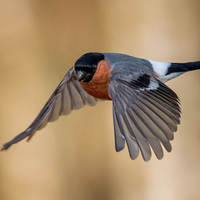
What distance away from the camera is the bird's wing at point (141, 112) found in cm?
98

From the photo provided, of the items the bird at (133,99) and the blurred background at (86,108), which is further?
the blurred background at (86,108)

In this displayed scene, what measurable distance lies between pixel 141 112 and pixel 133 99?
93 mm

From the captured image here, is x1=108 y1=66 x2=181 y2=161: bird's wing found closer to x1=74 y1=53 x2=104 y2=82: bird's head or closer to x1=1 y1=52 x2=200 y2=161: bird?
x1=1 y1=52 x2=200 y2=161: bird

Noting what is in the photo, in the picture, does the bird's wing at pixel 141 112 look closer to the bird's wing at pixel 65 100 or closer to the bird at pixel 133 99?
the bird at pixel 133 99

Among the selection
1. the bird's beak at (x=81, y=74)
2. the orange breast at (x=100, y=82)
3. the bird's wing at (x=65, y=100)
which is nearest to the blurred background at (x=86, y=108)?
the bird's wing at (x=65, y=100)

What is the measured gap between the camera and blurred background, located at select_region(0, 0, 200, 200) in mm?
2307

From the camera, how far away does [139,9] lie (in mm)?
2289

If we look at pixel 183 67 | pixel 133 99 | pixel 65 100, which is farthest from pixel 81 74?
pixel 183 67

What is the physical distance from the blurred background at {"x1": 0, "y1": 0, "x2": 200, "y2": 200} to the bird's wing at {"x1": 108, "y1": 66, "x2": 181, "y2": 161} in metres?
1.08

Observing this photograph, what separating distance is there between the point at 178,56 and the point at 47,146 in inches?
60.6

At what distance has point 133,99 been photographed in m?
1.21

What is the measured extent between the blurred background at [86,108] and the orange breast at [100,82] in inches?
41.7

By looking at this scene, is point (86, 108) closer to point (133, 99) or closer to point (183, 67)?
point (183, 67)

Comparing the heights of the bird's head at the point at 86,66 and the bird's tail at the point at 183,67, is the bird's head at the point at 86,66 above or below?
above
